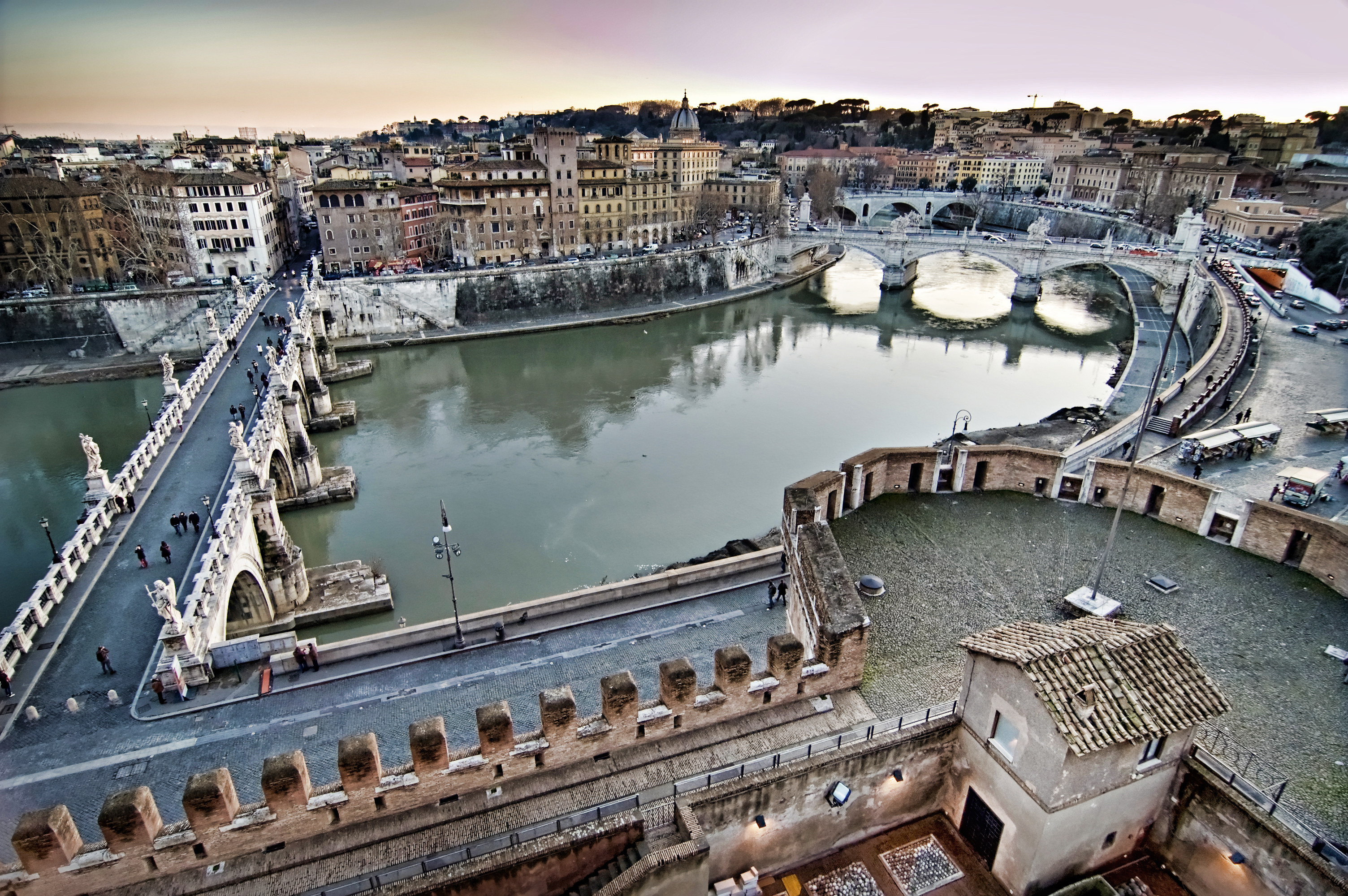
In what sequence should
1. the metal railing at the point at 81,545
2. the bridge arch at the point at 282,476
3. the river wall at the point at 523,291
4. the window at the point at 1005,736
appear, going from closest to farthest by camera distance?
1. the window at the point at 1005,736
2. the metal railing at the point at 81,545
3. the bridge arch at the point at 282,476
4. the river wall at the point at 523,291

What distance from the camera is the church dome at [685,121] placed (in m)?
78.2

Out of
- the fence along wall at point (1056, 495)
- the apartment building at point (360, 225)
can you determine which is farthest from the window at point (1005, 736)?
the apartment building at point (360, 225)

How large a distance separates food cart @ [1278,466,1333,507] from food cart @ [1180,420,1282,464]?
199 centimetres

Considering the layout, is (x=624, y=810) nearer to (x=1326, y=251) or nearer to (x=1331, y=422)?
(x=1331, y=422)

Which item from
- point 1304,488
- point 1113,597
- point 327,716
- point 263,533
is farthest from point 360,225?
point 1304,488

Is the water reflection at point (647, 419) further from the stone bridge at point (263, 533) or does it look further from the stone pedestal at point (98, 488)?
the stone pedestal at point (98, 488)

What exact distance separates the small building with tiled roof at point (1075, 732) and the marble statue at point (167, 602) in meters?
10.1

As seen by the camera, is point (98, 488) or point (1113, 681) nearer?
point (1113, 681)

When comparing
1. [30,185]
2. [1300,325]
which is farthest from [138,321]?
[1300,325]

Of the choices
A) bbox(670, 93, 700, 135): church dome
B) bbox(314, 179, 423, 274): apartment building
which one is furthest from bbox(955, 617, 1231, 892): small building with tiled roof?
bbox(670, 93, 700, 135): church dome

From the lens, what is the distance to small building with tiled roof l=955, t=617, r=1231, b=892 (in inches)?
256

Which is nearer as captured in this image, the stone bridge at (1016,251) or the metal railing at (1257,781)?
the metal railing at (1257,781)

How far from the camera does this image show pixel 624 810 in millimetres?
7148

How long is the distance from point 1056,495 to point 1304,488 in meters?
4.72
